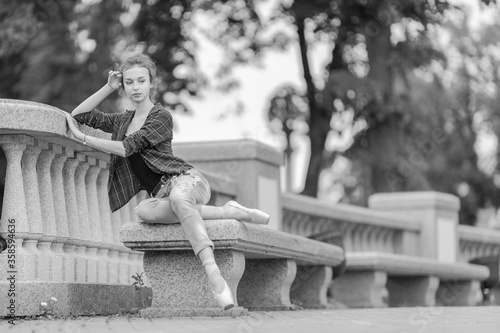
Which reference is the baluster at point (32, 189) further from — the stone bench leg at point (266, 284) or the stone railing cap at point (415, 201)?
the stone railing cap at point (415, 201)

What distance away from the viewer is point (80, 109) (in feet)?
24.8

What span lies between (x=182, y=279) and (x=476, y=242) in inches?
488

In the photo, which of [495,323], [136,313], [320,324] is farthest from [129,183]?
[495,323]

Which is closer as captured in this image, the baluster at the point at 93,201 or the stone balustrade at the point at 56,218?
the stone balustrade at the point at 56,218

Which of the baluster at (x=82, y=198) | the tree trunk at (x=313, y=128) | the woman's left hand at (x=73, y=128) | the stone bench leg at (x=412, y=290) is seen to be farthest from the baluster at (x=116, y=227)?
the tree trunk at (x=313, y=128)

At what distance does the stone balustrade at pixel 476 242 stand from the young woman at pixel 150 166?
11526 millimetres

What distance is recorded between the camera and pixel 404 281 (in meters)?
14.3

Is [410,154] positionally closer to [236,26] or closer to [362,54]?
[362,54]

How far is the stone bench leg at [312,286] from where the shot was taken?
10.5 m

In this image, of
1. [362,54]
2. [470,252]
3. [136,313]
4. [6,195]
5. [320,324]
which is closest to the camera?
[320,324]

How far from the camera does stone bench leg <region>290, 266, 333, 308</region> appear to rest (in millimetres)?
10547

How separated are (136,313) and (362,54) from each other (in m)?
16.0

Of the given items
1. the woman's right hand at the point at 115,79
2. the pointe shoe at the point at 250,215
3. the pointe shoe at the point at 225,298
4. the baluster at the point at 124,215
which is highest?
the woman's right hand at the point at 115,79

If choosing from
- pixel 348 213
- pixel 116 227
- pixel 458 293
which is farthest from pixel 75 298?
pixel 458 293
